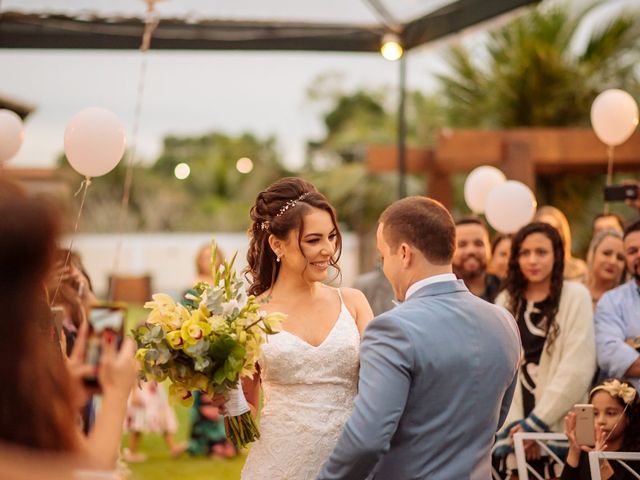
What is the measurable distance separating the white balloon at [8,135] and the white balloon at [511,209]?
304 cm

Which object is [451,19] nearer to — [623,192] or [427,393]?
[623,192]

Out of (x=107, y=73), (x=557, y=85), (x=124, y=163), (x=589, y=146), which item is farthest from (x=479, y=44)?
(x=124, y=163)

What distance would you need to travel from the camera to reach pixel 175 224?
133 feet

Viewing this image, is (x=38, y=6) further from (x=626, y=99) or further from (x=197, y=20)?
(x=626, y=99)

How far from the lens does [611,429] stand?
418 centimetres

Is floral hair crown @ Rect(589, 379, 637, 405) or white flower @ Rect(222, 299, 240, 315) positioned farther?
floral hair crown @ Rect(589, 379, 637, 405)

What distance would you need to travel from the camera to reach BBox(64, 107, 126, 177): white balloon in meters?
4.94

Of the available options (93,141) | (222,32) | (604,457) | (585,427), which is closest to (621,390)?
(585,427)

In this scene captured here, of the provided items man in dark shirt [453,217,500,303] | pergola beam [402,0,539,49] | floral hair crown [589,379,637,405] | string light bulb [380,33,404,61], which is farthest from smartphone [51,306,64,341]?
string light bulb [380,33,404,61]

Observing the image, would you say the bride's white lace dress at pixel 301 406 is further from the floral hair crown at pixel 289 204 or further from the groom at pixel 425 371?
the groom at pixel 425 371

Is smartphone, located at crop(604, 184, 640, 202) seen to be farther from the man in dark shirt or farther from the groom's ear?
the groom's ear

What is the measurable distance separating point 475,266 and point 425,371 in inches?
114

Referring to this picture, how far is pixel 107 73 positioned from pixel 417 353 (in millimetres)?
28887

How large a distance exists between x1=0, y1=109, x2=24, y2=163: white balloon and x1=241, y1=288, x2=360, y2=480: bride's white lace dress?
2.97 meters
